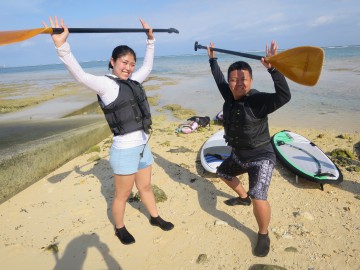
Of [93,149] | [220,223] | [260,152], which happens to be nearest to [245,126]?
[260,152]

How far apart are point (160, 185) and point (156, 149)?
5.61 ft

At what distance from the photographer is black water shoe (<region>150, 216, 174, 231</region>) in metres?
3.61

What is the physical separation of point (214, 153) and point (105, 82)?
3.24 metres

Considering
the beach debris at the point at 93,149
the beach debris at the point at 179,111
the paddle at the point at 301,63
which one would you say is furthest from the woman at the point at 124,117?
the beach debris at the point at 179,111

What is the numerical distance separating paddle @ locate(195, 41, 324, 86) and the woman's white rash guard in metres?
1.40

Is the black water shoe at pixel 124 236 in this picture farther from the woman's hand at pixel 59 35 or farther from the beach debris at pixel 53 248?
the woman's hand at pixel 59 35

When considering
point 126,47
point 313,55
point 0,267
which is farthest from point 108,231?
point 313,55

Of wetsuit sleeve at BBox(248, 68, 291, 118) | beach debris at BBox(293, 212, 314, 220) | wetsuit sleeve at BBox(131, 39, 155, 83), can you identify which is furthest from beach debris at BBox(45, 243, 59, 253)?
beach debris at BBox(293, 212, 314, 220)

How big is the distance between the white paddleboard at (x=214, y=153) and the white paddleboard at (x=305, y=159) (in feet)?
3.18

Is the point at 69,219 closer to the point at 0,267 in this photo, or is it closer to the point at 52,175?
the point at 0,267

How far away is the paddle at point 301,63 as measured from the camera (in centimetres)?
284

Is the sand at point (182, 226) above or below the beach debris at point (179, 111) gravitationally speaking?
above

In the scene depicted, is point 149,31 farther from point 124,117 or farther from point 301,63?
point 301,63

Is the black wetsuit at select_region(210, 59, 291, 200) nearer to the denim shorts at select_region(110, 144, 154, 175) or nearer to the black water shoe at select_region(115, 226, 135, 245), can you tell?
the denim shorts at select_region(110, 144, 154, 175)
